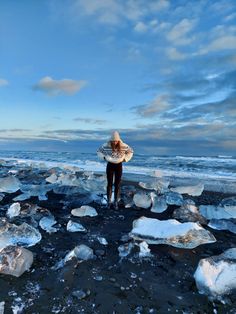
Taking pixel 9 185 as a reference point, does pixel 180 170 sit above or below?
above

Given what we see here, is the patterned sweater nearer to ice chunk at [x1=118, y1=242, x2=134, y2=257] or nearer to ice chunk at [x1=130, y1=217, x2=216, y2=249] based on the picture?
ice chunk at [x1=130, y1=217, x2=216, y2=249]

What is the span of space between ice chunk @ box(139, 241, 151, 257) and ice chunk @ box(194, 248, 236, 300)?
78 centimetres

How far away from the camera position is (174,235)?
4.02 meters

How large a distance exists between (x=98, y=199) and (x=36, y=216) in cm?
170

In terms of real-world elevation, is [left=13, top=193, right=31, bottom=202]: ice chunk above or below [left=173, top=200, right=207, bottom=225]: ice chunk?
below

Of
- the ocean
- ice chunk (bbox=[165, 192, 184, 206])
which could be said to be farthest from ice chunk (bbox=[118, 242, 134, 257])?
the ocean

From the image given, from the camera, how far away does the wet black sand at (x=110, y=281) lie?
106 inches

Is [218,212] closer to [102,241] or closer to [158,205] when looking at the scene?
[158,205]

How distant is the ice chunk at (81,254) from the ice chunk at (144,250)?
0.56 m

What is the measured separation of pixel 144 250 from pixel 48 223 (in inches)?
66.0

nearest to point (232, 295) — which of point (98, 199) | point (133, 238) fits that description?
point (133, 238)

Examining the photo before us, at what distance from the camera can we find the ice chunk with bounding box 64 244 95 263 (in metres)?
3.53

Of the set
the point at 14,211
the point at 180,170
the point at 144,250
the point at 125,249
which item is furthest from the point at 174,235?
the point at 180,170

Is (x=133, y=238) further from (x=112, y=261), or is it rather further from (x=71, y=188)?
(x=71, y=188)
